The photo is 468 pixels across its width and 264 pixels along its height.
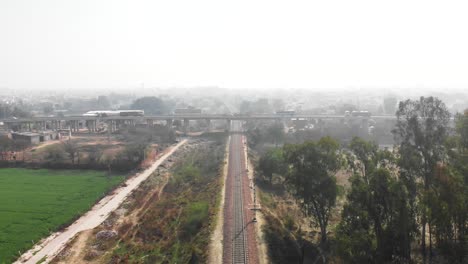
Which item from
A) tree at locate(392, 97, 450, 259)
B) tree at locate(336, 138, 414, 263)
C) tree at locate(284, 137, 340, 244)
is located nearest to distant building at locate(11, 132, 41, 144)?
tree at locate(284, 137, 340, 244)

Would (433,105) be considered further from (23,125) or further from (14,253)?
(23,125)

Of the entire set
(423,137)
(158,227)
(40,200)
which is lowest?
(158,227)

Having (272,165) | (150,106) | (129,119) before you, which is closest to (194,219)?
(272,165)

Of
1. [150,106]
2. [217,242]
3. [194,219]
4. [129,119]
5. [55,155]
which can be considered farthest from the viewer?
[150,106]

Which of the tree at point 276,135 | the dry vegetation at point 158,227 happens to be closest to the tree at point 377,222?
the dry vegetation at point 158,227

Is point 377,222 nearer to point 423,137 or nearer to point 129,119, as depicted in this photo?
point 423,137

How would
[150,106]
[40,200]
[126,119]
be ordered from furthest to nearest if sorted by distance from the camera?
[150,106] < [126,119] < [40,200]
